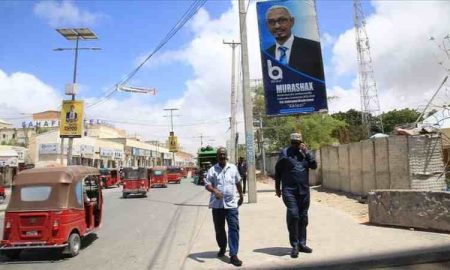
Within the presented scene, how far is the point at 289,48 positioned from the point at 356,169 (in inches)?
224

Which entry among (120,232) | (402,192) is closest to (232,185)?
(402,192)

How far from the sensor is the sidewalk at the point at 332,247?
297 inches

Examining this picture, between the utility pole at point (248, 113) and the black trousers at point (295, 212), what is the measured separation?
1133cm

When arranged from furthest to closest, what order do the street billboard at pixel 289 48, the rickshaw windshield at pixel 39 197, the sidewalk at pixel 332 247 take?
the street billboard at pixel 289 48, the rickshaw windshield at pixel 39 197, the sidewalk at pixel 332 247

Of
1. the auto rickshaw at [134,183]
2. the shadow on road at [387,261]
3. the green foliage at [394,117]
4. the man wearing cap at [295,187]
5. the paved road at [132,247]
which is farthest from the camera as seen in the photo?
the green foliage at [394,117]

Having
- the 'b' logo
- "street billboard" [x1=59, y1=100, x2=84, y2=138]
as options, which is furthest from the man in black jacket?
"street billboard" [x1=59, y1=100, x2=84, y2=138]

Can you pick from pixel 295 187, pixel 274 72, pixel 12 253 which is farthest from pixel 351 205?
pixel 12 253

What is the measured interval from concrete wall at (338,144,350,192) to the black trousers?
13.0 m

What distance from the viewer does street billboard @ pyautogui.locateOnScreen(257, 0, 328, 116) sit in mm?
21047

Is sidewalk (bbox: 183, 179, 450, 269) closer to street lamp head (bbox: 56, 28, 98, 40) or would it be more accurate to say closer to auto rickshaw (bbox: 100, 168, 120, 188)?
street lamp head (bbox: 56, 28, 98, 40)

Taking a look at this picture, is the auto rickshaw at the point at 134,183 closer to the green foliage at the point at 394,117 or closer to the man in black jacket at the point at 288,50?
the man in black jacket at the point at 288,50

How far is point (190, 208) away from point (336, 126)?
38260 mm

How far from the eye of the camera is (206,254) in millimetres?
9164

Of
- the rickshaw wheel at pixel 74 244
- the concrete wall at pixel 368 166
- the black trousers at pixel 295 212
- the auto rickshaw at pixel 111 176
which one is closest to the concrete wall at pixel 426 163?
the concrete wall at pixel 368 166
